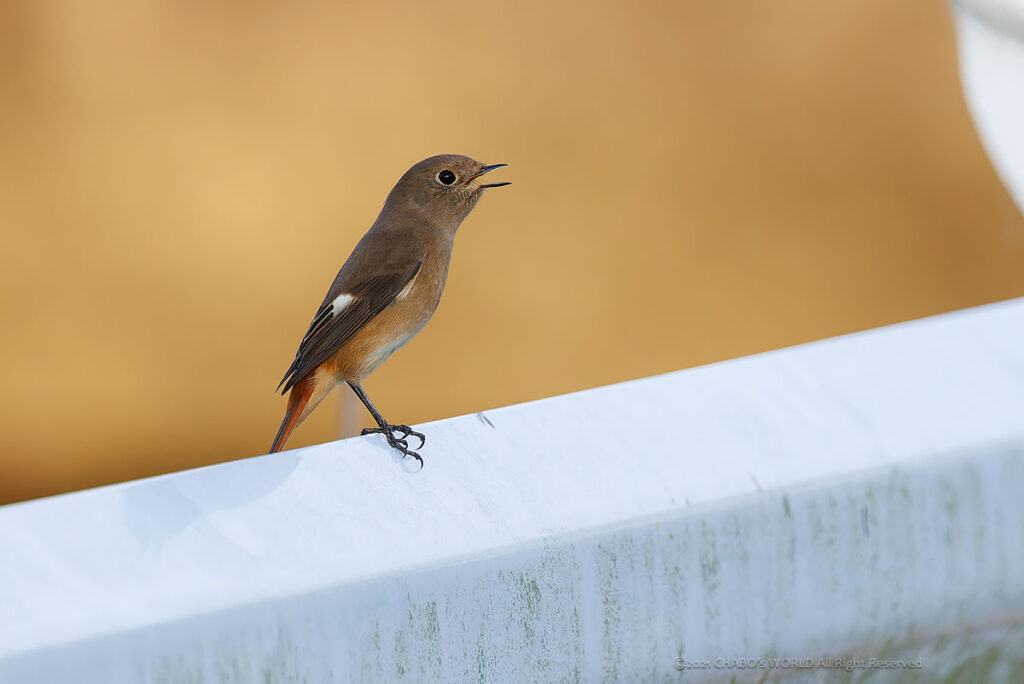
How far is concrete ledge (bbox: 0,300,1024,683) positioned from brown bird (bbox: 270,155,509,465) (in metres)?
0.60

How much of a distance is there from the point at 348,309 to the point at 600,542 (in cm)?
93

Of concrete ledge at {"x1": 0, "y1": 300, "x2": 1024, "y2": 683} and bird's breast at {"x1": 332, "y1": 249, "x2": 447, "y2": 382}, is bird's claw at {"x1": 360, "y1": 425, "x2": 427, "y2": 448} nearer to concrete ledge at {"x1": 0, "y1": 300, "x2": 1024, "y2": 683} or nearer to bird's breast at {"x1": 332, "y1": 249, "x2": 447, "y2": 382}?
concrete ledge at {"x1": 0, "y1": 300, "x2": 1024, "y2": 683}

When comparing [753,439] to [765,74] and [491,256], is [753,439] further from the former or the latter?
[765,74]

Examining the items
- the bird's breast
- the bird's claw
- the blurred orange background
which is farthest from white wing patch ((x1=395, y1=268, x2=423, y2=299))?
the blurred orange background

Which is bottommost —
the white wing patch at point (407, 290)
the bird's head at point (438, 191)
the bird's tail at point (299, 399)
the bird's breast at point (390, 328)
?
the bird's tail at point (299, 399)

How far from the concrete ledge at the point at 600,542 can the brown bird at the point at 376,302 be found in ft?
1.96

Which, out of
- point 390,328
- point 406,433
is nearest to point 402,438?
point 406,433

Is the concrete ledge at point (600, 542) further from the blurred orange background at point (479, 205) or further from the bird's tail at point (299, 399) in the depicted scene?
the blurred orange background at point (479, 205)

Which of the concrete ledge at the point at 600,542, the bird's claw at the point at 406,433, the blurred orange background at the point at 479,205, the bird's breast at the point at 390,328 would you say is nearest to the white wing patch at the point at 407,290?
the bird's breast at the point at 390,328

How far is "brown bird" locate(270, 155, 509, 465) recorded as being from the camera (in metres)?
2.69

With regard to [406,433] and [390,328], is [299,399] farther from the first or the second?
[406,433]

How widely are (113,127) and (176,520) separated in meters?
4.96

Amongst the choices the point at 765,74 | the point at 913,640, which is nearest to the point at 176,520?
the point at 913,640

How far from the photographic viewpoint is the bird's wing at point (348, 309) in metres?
2.67
